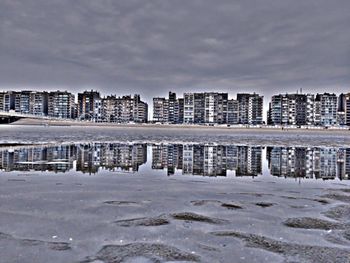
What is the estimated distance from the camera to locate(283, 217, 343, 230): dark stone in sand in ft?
28.1

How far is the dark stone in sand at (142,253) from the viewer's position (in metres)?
6.25

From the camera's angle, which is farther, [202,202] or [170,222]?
[202,202]

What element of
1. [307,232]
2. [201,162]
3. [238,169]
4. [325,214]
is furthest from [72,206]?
[201,162]

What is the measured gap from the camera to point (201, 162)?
23969 millimetres

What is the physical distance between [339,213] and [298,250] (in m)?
3.88

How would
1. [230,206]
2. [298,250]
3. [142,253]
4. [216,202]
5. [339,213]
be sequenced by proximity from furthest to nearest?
[216,202] → [230,206] → [339,213] → [298,250] → [142,253]

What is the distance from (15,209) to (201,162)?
50.5 feet

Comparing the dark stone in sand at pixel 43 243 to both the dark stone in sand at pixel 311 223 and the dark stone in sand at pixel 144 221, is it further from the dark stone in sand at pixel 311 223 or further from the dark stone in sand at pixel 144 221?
the dark stone in sand at pixel 311 223

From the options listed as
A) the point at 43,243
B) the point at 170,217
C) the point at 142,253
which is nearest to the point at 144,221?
the point at 170,217

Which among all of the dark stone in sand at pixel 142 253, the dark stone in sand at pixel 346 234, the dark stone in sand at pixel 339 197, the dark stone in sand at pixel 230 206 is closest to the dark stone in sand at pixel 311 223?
the dark stone in sand at pixel 346 234

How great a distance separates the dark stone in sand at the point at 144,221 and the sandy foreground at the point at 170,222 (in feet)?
0.08

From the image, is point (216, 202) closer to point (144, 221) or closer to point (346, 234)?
point (144, 221)

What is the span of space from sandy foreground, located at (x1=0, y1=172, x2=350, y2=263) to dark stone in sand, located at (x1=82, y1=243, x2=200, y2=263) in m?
0.02

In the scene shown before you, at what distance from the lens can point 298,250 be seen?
687 cm
